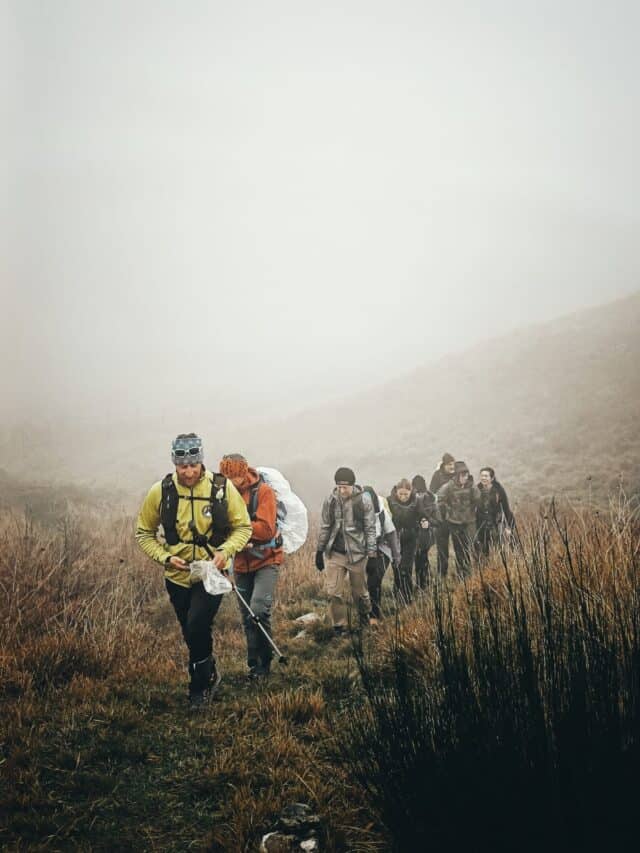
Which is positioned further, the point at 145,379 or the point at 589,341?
the point at 145,379

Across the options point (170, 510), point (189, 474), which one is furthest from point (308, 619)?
point (189, 474)

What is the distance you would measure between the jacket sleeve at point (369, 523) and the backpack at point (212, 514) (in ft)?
8.47

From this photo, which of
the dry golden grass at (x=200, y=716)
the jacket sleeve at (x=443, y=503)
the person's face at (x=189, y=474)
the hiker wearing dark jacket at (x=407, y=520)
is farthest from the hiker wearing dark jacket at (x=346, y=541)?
the person's face at (x=189, y=474)

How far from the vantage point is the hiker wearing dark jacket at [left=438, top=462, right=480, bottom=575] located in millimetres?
8492

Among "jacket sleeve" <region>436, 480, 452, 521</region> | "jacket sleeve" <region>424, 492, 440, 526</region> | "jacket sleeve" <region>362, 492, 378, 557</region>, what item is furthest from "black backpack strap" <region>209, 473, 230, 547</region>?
"jacket sleeve" <region>436, 480, 452, 521</region>

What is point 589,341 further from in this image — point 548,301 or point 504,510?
point 548,301

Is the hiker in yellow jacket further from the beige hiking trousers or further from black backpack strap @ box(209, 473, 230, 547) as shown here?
the beige hiking trousers

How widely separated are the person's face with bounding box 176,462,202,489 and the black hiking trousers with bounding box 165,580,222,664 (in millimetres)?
845

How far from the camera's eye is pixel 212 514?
4.19m

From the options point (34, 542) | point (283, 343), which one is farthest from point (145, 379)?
point (34, 542)

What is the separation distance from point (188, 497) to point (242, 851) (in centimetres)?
240

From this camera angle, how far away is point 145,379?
105688 millimetres

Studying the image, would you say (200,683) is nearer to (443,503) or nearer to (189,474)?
(189,474)

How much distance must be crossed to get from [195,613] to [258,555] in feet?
3.38
